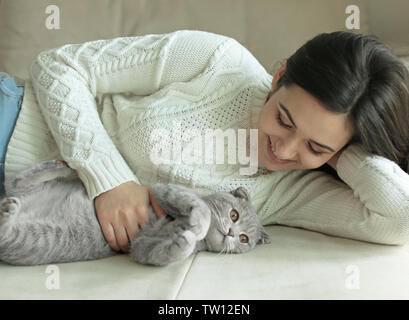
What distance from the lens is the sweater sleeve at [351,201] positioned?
1.09 meters

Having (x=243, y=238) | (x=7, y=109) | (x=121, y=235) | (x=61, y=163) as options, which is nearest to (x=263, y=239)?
(x=243, y=238)

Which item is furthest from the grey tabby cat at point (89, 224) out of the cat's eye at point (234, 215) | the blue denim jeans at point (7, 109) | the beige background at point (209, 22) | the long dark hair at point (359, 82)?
the beige background at point (209, 22)

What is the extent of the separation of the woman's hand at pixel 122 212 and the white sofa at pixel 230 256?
5 centimetres

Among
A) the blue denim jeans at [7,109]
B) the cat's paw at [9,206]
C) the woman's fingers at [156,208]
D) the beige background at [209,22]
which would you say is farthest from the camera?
the beige background at [209,22]

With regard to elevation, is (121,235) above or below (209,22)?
below

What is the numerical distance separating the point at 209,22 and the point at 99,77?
1.90ft

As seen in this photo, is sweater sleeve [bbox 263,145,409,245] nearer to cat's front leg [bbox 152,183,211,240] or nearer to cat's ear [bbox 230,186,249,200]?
cat's ear [bbox 230,186,249,200]

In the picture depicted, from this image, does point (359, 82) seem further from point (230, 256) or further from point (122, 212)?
point (122, 212)

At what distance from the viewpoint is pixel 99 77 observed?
4.21 feet

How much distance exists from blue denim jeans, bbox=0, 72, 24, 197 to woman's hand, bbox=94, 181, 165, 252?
12.9 inches

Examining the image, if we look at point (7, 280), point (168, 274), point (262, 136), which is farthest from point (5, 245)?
point (262, 136)

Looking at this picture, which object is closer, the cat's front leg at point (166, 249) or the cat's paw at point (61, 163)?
the cat's front leg at point (166, 249)

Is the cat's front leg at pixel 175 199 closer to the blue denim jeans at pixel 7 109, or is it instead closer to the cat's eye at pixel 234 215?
the cat's eye at pixel 234 215

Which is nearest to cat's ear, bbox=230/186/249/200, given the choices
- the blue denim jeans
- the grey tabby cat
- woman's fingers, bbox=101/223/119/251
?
the grey tabby cat
